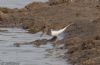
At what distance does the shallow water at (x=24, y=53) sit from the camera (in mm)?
15618

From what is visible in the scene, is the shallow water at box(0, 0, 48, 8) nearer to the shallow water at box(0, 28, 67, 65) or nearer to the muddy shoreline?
the muddy shoreline

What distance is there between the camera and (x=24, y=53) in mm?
17266

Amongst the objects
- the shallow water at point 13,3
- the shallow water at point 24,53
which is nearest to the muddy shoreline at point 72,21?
the shallow water at point 24,53

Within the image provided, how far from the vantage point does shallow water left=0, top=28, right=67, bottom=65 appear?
15618 mm

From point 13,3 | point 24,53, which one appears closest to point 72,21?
point 24,53

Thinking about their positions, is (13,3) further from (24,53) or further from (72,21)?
(24,53)

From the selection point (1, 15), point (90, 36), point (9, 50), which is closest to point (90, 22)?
point (90, 36)

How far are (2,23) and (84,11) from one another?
4412 millimetres

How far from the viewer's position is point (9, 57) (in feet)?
54.4

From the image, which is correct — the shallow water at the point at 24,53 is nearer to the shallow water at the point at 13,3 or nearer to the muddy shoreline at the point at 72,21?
the muddy shoreline at the point at 72,21

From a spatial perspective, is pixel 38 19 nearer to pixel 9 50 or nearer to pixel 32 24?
pixel 32 24

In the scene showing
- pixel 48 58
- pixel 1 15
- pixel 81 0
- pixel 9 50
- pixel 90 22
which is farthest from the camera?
pixel 81 0

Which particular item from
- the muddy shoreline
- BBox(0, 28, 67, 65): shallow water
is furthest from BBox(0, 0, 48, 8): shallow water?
BBox(0, 28, 67, 65): shallow water

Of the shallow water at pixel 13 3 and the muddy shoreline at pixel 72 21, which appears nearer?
the muddy shoreline at pixel 72 21
